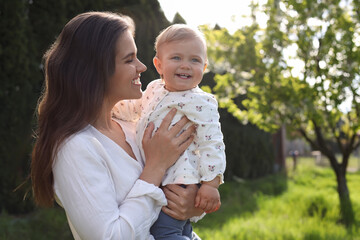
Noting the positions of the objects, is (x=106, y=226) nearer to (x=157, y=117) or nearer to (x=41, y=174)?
(x=41, y=174)

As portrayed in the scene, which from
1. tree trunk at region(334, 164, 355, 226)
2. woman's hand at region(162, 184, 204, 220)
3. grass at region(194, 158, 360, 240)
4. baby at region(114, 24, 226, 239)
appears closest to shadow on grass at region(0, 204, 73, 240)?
grass at region(194, 158, 360, 240)

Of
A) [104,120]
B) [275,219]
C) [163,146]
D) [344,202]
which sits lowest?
[275,219]

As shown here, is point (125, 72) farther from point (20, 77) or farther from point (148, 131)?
point (20, 77)

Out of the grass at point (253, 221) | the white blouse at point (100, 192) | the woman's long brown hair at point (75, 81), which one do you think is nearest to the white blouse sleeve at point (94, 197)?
the white blouse at point (100, 192)

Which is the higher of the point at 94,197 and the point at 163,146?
the point at 163,146

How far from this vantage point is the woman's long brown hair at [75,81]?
5.60 ft

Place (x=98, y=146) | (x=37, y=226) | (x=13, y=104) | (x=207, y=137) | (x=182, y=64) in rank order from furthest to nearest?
(x=13, y=104), (x=37, y=226), (x=182, y=64), (x=207, y=137), (x=98, y=146)

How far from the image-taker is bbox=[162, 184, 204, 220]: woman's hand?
5.92ft

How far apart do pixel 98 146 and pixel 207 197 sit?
21.8 inches

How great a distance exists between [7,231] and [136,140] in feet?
11.1

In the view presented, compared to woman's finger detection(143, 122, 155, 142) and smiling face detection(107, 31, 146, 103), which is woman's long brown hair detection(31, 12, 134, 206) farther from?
Answer: woman's finger detection(143, 122, 155, 142)

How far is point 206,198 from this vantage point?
6.14ft

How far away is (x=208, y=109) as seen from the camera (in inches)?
79.0

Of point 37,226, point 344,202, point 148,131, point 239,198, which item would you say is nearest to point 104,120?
point 148,131
